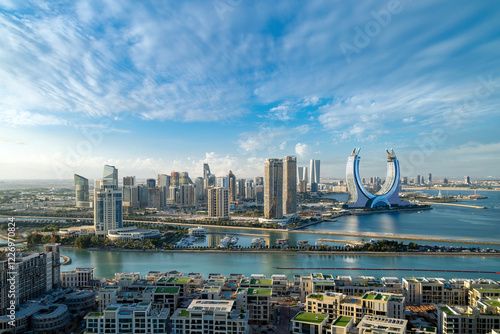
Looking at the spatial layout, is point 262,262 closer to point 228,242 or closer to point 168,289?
point 228,242

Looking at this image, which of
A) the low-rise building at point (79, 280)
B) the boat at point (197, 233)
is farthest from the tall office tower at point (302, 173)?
the low-rise building at point (79, 280)

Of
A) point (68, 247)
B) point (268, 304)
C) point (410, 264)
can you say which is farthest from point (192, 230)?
point (268, 304)

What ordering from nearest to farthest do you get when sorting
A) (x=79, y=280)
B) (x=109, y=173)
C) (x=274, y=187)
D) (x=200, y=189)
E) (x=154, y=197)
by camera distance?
(x=79, y=280) → (x=109, y=173) → (x=274, y=187) → (x=154, y=197) → (x=200, y=189)

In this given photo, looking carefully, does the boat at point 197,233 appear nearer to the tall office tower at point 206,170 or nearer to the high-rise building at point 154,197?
the high-rise building at point 154,197

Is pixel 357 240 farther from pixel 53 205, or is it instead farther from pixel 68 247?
pixel 53 205

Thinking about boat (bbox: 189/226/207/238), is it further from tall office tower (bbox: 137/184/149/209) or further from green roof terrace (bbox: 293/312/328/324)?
tall office tower (bbox: 137/184/149/209)

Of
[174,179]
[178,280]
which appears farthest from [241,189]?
[178,280]

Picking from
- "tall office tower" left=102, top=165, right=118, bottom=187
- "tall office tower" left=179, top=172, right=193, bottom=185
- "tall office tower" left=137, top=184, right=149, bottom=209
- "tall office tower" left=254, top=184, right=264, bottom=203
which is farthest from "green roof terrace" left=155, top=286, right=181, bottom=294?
"tall office tower" left=179, top=172, right=193, bottom=185
